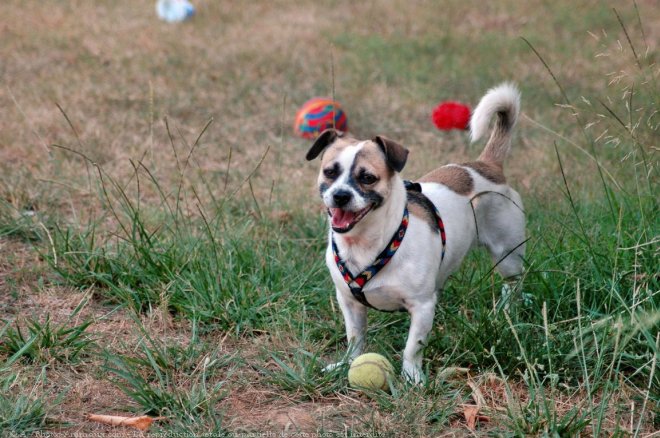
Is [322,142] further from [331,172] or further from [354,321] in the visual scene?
[354,321]

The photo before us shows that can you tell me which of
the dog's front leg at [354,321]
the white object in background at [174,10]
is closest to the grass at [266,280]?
the dog's front leg at [354,321]

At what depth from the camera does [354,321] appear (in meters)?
3.66

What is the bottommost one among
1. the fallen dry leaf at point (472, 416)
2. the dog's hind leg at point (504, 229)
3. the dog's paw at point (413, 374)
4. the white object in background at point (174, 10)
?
the fallen dry leaf at point (472, 416)

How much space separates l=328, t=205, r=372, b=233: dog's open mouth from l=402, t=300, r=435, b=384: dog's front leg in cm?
46

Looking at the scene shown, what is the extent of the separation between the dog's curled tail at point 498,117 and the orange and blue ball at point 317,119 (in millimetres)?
2452

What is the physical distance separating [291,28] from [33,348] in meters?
6.61

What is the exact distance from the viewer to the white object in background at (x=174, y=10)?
946cm

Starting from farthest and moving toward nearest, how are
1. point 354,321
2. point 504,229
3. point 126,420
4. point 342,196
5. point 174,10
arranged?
point 174,10 → point 504,229 → point 354,321 → point 342,196 → point 126,420

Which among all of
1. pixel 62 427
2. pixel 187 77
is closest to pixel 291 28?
pixel 187 77

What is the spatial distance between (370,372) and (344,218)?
0.63 m

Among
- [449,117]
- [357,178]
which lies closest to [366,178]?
[357,178]

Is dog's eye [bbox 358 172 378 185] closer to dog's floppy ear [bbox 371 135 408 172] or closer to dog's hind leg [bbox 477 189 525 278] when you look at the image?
dog's floppy ear [bbox 371 135 408 172]

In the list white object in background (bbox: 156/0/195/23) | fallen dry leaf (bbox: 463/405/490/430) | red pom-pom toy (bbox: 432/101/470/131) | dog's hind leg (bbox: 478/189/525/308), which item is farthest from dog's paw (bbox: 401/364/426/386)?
white object in background (bbox: 156/0/195/23)

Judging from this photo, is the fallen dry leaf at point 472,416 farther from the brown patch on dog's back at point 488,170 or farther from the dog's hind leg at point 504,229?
the brown patch on dog's back at point 488,170
